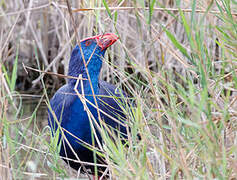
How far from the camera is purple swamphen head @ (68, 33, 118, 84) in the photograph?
2.60 m

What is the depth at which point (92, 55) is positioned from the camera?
8.71 feet

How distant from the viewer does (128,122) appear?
2.05 meters

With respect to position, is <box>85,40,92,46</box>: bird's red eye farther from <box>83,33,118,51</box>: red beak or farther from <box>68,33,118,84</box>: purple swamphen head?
<box>83,33,118,51</box>: red beak

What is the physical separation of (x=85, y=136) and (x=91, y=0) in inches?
29.9

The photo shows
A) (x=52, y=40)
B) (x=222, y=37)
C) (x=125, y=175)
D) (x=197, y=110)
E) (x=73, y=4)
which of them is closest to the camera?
(x=197, y=110)

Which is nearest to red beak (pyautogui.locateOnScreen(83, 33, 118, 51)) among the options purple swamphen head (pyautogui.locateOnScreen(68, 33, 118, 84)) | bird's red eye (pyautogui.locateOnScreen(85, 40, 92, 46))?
purple swamphen head (pyautogui.locateOnScreen(68, 33, 118, 84))

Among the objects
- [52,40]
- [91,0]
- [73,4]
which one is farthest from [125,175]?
[52,40]

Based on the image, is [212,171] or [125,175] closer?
[212,171]

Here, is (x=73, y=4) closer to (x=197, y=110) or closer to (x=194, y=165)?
(x=194, y=165)

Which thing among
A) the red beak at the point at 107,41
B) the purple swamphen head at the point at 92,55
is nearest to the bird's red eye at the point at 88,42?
the purple swamphen head at the point at 92,55

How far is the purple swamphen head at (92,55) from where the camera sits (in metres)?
2.60

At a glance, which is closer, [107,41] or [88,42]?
[107,41]

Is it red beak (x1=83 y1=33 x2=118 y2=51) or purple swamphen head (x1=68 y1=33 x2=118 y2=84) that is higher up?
red beak (x1=83 y1=33 x2=118 y2=51)

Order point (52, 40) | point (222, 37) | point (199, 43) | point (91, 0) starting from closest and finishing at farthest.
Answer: point (199, 43)
point (222, 37)
point (91, 0)
point (52, 40)
